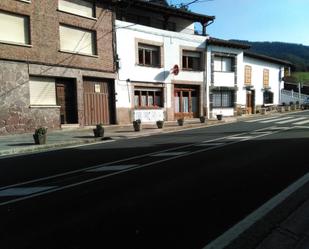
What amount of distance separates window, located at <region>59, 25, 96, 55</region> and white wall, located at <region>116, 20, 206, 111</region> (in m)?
2.25

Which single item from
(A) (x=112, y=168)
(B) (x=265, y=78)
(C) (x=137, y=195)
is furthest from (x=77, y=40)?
(B) (x=265, y=78)

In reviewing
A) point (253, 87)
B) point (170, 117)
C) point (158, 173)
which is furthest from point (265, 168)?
point (253, 87)

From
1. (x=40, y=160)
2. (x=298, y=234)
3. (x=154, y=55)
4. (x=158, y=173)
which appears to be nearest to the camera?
(x=298, y=234)

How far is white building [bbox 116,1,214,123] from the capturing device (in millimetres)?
27453

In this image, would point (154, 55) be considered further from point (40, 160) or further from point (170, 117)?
point (40, 160)

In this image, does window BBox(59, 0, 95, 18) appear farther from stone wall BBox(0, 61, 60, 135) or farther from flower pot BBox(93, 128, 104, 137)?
flower pot BBox(93, 128, 104, 137)

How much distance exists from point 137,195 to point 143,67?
22.4 metres

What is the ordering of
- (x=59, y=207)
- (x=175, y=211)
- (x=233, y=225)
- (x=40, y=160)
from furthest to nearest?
(x=40, y=160) → (x=59, y=207) → (x=175, y=211) → (x=233, y=225)

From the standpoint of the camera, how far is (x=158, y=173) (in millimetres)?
9062

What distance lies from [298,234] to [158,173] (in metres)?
4.51

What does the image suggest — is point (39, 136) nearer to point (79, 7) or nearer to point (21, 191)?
point (21, 191)

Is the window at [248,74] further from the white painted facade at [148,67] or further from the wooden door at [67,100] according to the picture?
the wooden door at [67,100]

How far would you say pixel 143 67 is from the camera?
2880 centimetres

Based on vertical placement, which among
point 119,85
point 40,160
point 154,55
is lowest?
point 40,160
